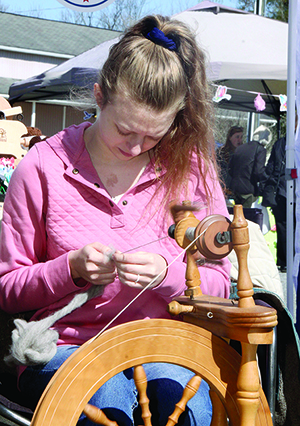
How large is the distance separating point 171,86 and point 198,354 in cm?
65

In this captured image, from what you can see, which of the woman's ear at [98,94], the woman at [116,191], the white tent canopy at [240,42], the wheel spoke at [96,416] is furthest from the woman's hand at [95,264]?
the white tent canopy at [240,42]

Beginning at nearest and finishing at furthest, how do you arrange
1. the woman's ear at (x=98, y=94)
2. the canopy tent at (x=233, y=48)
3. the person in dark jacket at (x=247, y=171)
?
the woman's ear at (x=98, y=94)
the canopy tent at (x=233, y=48)
the person in dark jacket at (x=247, y=171)

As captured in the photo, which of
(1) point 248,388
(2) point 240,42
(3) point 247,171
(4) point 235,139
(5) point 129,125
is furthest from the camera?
(4) point 235,139

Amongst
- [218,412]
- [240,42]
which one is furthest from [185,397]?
[240,42]

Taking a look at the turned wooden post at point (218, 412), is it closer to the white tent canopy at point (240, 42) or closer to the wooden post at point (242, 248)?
the wooden post at point (242, 248)

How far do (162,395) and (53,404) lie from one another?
0.30 m

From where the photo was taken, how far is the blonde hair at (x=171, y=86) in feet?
3.65

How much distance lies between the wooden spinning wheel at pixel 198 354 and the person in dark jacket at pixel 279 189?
4210 millimetres

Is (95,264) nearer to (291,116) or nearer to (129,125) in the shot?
(129,125)

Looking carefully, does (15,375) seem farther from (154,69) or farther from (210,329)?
(154,69)

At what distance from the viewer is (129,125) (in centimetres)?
111

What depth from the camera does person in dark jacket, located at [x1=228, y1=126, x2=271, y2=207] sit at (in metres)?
5.57

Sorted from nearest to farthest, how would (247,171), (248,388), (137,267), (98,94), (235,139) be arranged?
(248,388) → (137,267) → (98,94) → (247,171) → (235,139)

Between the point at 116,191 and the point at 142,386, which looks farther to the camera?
the point at 116,191
